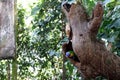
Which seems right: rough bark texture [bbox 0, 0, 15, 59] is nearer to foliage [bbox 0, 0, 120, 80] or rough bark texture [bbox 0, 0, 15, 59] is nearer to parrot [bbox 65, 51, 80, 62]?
foliage [bbox 0, 0, 120, 80]

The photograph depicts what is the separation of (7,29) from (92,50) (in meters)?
0.71

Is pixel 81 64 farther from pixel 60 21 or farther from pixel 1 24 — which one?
pixel 60 21

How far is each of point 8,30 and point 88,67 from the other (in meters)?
0.69

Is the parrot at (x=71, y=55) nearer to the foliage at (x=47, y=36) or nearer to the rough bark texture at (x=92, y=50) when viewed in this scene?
the rough bark texture at (x=92, y=50)

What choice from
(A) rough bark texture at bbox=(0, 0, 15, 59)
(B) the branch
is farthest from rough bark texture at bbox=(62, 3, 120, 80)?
(A) rough bark texture at bbox=(0, 0, 15, 59)

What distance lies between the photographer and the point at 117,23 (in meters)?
1.32

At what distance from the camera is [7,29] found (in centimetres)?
178

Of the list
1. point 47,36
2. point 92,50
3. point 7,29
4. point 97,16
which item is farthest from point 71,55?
point 47,36

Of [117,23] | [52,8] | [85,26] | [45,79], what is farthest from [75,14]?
[45,79]

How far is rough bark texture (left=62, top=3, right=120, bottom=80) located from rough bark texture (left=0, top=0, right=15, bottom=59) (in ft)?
1.85

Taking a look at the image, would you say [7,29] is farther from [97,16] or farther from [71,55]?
[97,16]

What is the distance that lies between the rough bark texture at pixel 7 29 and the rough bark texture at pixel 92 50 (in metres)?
0.56

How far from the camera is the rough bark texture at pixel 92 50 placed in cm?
126

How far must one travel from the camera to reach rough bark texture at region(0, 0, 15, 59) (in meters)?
1.75
